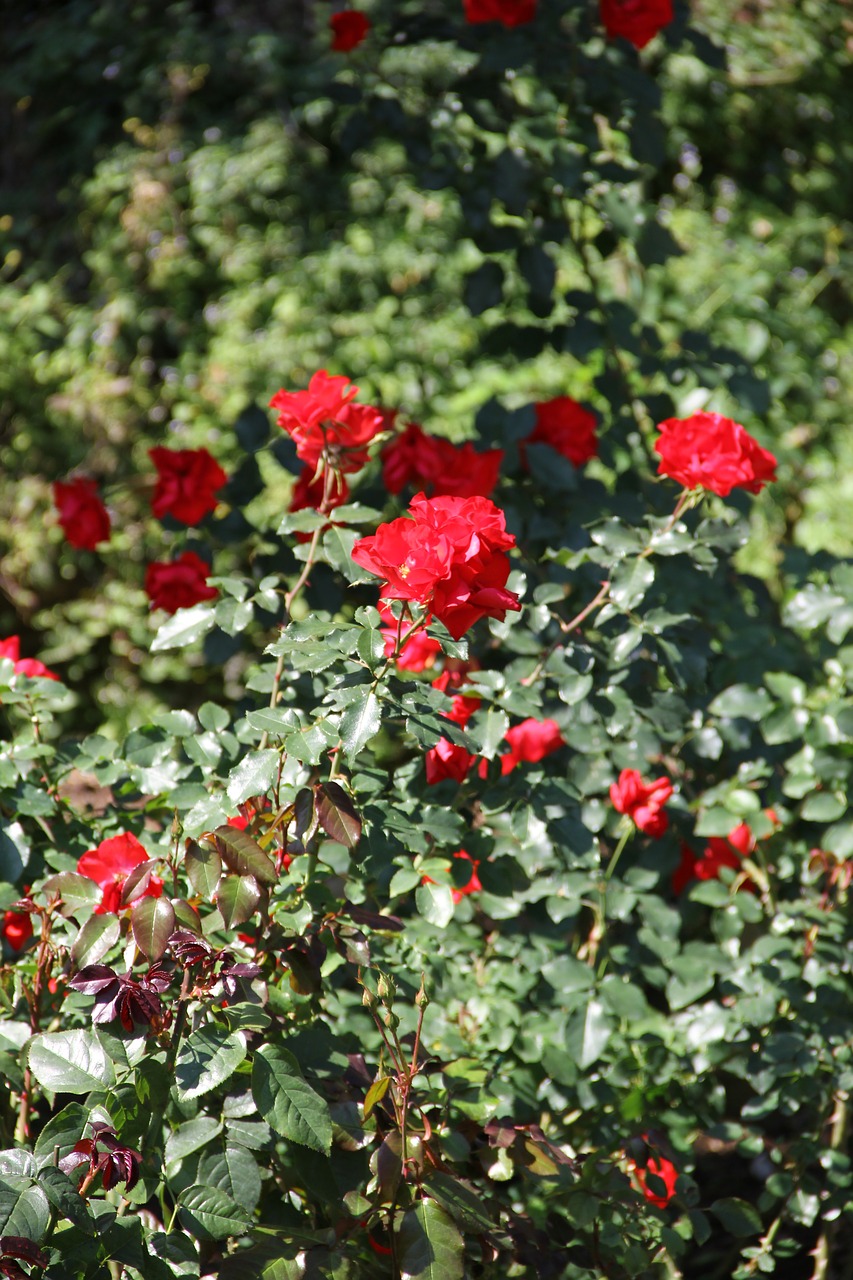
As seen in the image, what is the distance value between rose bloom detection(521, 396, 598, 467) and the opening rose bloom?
737 millimetres

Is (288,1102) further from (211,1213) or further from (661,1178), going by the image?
(661,1178)

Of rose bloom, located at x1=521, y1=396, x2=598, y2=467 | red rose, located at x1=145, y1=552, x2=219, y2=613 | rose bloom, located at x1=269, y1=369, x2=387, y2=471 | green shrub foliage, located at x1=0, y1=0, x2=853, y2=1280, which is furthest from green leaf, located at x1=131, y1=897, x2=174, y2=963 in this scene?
Answer: rose bloom, located at x1=521, y1=396, x2=598, y2=467

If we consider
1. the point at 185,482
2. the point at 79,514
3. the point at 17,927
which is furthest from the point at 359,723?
the point at 79,514

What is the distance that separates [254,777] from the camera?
96cm

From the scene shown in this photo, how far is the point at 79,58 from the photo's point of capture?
4.12 m

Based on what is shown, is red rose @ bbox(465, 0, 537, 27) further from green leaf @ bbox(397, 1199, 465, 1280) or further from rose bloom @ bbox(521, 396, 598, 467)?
green leaf @ bbox(397, 1199, 465, 1280)

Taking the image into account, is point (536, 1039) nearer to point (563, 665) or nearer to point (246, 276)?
point (563, 665)

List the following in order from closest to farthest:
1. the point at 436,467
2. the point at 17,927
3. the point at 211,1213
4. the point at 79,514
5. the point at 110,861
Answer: the point at 211,1213, the point at 110,861, the point at 17,927, the point at 436,467, the point at 79,514

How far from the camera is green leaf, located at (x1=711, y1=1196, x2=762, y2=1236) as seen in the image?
1.19 m

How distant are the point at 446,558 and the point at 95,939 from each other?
1.51 ft

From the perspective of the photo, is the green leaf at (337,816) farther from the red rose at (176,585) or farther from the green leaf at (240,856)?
the red rose at (176,585)

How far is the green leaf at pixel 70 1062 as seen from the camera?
868 mm

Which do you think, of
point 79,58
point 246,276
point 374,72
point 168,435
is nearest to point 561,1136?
point 374,72

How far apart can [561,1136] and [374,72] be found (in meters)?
1.82
